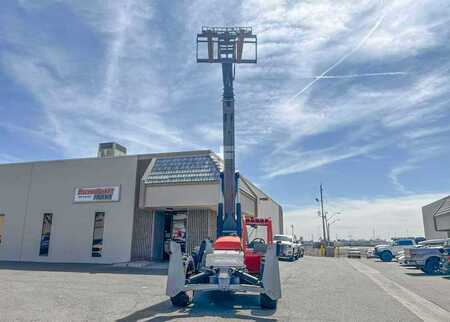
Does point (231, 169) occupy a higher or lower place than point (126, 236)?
higher

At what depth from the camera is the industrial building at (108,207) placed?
834 inches

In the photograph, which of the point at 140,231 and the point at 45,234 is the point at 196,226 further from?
the point at 45,234

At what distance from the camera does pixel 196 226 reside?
856 inches

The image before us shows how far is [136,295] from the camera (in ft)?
34.0

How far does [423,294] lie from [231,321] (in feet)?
25.0

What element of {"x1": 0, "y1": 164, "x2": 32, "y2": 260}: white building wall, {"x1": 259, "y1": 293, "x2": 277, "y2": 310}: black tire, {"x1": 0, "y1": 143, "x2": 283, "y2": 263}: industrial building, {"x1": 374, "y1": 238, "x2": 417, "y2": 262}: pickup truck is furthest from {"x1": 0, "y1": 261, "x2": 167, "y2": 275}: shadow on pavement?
{"x1": 374, "y1": 238, "x2": 417, "y2": 262}: pickup truck

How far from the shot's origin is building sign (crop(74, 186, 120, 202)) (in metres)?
22.6

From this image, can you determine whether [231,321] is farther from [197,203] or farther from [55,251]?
[55,251]

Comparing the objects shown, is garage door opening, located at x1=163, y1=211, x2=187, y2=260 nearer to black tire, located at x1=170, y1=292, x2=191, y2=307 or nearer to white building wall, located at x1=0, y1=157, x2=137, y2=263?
white building wall, located at x1=0, y1=157, x2=137, y2=263

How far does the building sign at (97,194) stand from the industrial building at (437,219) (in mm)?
29449

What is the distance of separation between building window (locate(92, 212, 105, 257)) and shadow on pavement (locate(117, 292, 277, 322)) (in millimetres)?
14041

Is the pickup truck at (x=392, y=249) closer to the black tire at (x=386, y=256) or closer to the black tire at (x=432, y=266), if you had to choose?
the black tire at (x=386, y=256)

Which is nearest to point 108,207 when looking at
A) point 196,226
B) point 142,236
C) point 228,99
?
point 142,236

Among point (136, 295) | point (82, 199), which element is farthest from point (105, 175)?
point (136, 295)
